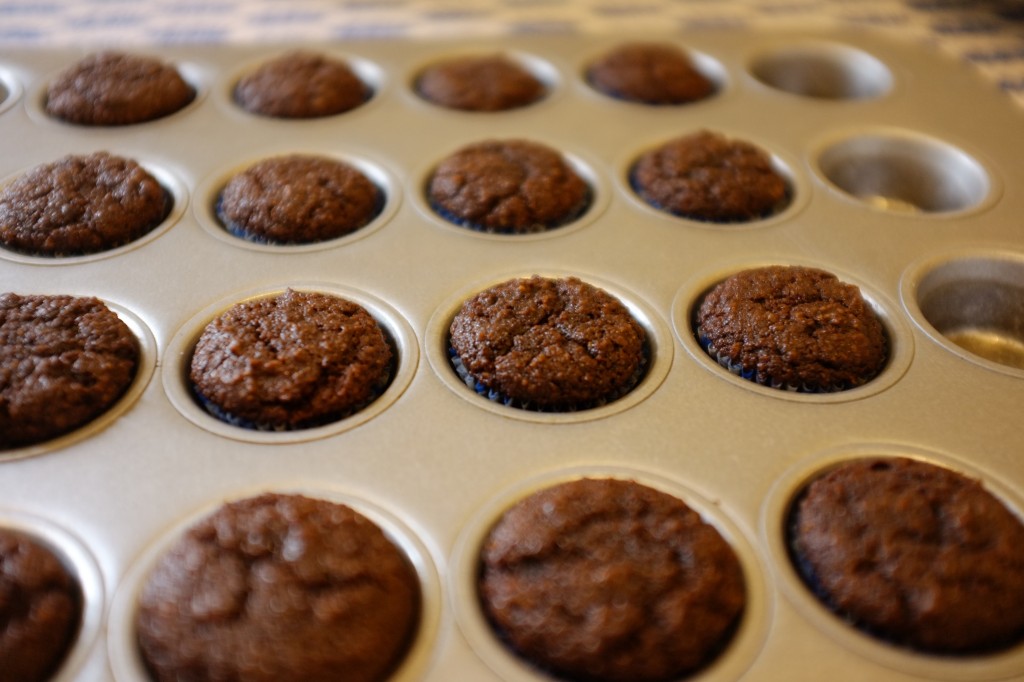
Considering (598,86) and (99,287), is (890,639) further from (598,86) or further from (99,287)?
(598,86)

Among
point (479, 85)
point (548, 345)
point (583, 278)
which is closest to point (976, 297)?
point (583, 278)

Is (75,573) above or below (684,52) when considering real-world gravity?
below

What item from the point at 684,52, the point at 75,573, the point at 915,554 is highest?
the point at 684,52

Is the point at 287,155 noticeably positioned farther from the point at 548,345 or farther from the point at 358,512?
the point at 358,512

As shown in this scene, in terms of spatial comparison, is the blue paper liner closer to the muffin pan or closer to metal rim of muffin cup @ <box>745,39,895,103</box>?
the muffin pan

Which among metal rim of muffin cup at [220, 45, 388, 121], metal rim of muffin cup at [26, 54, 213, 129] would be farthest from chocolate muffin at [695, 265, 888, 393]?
metal rim of muffin cup at [26, 54, 213, 129]

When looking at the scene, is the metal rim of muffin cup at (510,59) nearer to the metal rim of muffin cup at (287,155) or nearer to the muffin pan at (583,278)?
the muffin pan at (583,278)

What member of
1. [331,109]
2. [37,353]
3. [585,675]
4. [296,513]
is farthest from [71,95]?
[585,675]
